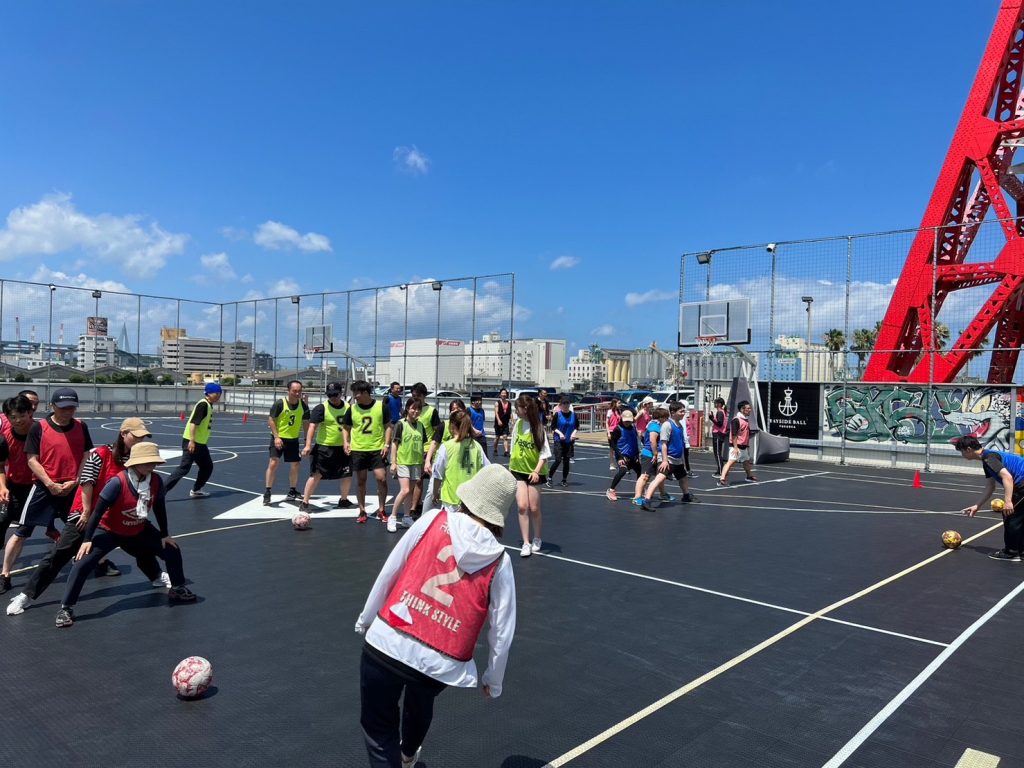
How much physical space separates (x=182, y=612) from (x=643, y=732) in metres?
3.91

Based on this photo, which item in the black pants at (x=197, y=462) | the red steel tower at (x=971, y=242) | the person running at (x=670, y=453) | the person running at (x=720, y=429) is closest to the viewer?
the black pants at (x=197, y=462)

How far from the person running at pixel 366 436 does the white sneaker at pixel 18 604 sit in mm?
4318

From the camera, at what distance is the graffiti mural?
59.1 ft

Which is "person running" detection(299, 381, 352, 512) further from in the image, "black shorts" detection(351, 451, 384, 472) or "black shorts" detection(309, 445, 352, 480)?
"black shorts" detection(351, 451, 384, 472)

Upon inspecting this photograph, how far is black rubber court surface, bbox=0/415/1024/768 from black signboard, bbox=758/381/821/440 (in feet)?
42.1

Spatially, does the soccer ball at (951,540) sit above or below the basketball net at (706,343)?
below

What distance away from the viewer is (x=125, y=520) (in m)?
5.50

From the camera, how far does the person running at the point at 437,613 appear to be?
2.76 m

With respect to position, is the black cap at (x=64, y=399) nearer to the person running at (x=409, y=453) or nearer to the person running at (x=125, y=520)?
the person running at (x=125, y=520)

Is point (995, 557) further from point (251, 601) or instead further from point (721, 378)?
point (721, 378)

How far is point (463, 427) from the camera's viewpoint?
23.7ft

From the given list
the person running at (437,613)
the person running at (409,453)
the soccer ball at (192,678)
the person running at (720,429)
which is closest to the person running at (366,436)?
the person running at (409,453)

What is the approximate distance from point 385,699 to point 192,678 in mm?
2010

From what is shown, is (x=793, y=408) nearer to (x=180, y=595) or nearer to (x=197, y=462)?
(x=197, y=462)
